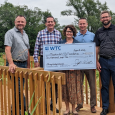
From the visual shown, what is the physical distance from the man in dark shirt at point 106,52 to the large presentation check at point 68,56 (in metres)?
0.37

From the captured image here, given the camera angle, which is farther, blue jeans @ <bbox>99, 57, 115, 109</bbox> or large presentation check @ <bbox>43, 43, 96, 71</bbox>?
blue jeans @ <bbox>99, 57, 115, 109</bbox>

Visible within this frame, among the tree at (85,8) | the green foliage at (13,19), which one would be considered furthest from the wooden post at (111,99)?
the tree at (85,8)

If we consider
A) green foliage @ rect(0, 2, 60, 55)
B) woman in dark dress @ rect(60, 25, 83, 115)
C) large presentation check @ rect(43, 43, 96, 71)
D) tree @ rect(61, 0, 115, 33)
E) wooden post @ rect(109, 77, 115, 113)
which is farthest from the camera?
tree @ rect(61, 0, 115, 33)

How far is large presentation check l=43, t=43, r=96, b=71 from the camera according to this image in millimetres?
2736

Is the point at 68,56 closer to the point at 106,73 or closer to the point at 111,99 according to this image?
the point at 106,73

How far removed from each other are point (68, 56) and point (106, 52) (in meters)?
0.77

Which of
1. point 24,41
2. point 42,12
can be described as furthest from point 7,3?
point 24,41

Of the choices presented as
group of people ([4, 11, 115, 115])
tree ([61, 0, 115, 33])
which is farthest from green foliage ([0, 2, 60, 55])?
group of people ([4, 11, 115, 115])

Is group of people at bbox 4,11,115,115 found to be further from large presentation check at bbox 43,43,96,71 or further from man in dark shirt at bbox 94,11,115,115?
large presentation check at bbox 43,43,96,71

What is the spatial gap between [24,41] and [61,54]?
0.93 metres

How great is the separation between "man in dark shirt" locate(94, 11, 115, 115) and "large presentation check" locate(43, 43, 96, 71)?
1.21 feet

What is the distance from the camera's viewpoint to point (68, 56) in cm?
282

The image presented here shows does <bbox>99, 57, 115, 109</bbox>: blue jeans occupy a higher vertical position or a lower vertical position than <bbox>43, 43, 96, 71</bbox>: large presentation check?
lower

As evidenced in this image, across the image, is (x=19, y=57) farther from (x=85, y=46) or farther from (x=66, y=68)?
(x=85, y=46)
